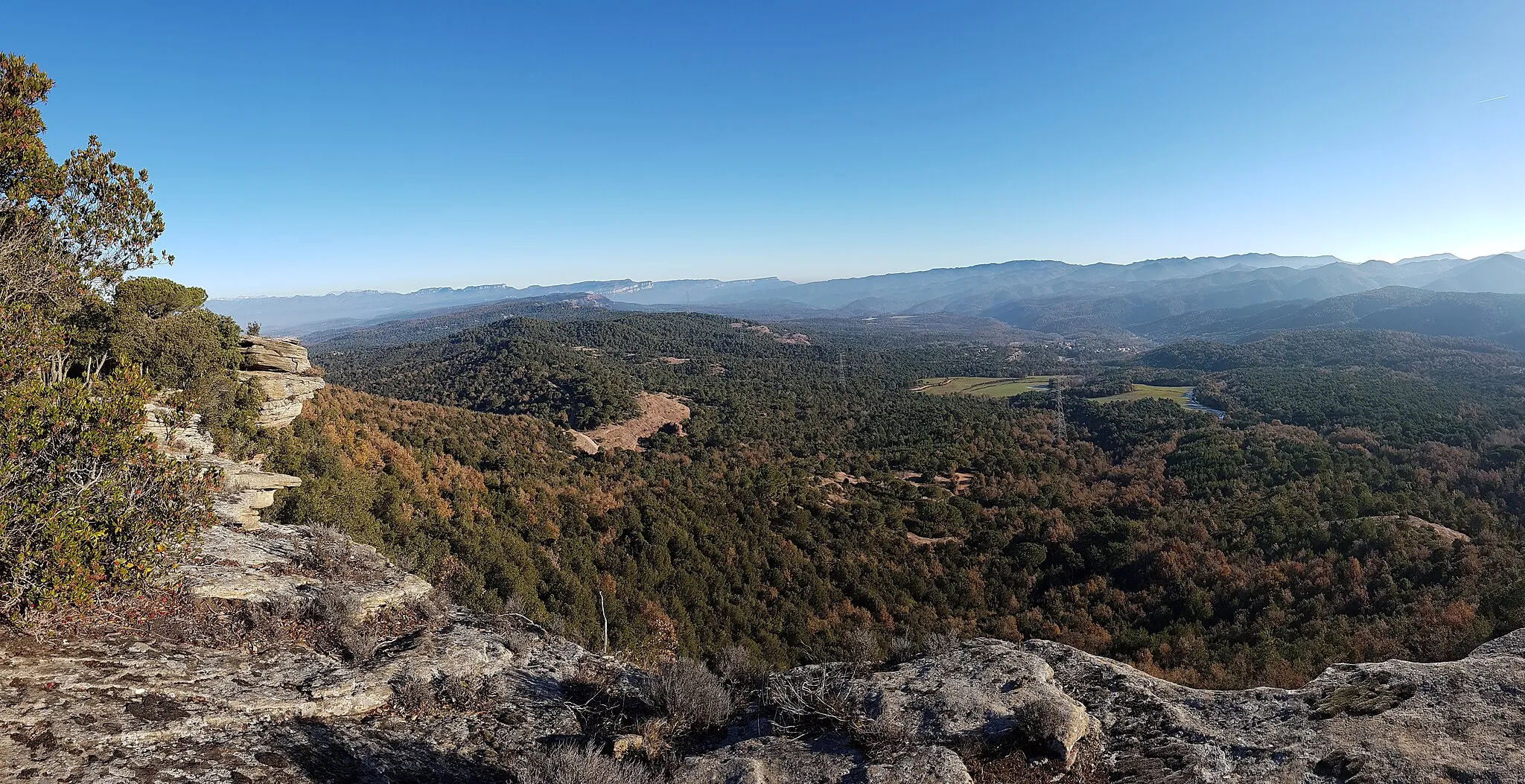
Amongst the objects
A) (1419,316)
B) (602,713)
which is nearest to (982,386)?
(602,713)

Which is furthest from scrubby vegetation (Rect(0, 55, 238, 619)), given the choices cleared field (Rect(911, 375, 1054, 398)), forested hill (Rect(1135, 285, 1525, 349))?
forested hill (Rect(1135, 285, 1525, 349))

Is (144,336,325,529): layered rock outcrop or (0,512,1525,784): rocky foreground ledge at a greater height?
(144,336,325,529): layered rock outcrop

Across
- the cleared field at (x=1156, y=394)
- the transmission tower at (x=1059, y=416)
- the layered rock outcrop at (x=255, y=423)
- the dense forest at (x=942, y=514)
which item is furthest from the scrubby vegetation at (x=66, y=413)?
the cleared field at (x=1156, y=394)

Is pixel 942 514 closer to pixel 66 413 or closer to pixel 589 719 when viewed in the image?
pixel 589 719

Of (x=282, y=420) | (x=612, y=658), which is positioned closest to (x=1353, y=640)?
(x=612, y=658)

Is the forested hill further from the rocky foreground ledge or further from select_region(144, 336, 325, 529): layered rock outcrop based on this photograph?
select_region(144, 336, 325, 529): layered rock outcrop

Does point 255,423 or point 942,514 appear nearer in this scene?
point 255,423

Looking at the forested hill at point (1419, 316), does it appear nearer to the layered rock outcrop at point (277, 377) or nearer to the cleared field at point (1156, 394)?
the cleared field at point (1156, 394)
